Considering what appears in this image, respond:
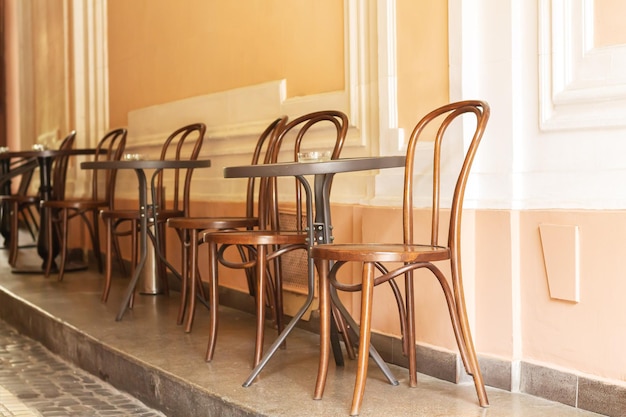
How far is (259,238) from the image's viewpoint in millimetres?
3162

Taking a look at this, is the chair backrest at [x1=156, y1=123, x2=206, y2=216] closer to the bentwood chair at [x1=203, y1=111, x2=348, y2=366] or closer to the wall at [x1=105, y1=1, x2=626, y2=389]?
the bentwood chair at [x1=203, y1=111, x2=348, y2=366]

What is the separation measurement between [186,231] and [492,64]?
6.47ft

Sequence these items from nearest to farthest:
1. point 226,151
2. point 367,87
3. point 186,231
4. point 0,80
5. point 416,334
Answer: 1. point 416,334
2. point 367,87
3. point 186,231
4. point 226,151
5. point 0,80

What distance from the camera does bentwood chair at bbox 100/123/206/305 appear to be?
15.3ft

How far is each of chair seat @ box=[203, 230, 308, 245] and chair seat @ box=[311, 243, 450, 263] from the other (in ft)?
1.47

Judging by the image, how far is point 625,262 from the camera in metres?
2.64

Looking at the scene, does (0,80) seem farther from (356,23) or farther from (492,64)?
(492,64)

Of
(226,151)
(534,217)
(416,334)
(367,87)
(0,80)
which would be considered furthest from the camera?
(0,80)

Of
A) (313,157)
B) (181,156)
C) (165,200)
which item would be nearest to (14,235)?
(165,200)

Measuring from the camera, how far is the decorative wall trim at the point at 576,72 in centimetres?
271

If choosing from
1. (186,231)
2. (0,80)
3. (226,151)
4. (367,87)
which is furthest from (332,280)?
(0,80)

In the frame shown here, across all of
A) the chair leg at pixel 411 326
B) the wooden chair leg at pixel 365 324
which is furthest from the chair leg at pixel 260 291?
the wooden chair leg at pixel 365 324

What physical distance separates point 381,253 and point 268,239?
28.1 inches

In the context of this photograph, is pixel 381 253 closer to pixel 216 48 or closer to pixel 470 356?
pixel 470 356
